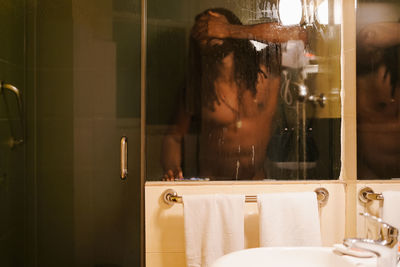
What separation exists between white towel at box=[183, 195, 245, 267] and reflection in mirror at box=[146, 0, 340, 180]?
0.14 metres

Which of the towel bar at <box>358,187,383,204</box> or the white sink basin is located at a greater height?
the towel bar at <box>358,187,383,204</box>

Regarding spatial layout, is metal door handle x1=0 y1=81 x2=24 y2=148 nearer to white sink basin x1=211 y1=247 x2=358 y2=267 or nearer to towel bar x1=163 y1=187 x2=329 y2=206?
towel bar x1=163 y1=187 x2=329 y2=206

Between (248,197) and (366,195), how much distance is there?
0.46 metres

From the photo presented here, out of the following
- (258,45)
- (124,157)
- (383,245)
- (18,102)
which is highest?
(258,45)

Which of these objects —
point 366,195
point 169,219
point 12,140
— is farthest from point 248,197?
point 12,140

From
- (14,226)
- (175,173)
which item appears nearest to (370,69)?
(175,173)

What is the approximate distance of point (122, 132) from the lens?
5.78 ft

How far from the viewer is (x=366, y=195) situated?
135 centimetres

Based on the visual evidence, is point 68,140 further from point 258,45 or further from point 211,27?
point 258,45

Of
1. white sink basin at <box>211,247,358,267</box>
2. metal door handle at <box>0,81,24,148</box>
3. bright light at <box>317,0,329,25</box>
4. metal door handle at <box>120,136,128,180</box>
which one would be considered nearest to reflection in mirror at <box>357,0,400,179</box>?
bright light at <box>317,0,329,25</box>

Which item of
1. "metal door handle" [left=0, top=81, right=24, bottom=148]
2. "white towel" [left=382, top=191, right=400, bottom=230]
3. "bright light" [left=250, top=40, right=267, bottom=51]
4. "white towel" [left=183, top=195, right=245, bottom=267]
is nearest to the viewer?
"white towel" [left=382, top=191, right=400, bottom=230]

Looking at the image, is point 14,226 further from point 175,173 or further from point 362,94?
point 362,94

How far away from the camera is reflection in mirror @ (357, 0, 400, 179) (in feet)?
3.94

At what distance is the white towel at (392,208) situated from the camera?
3.56 ft
